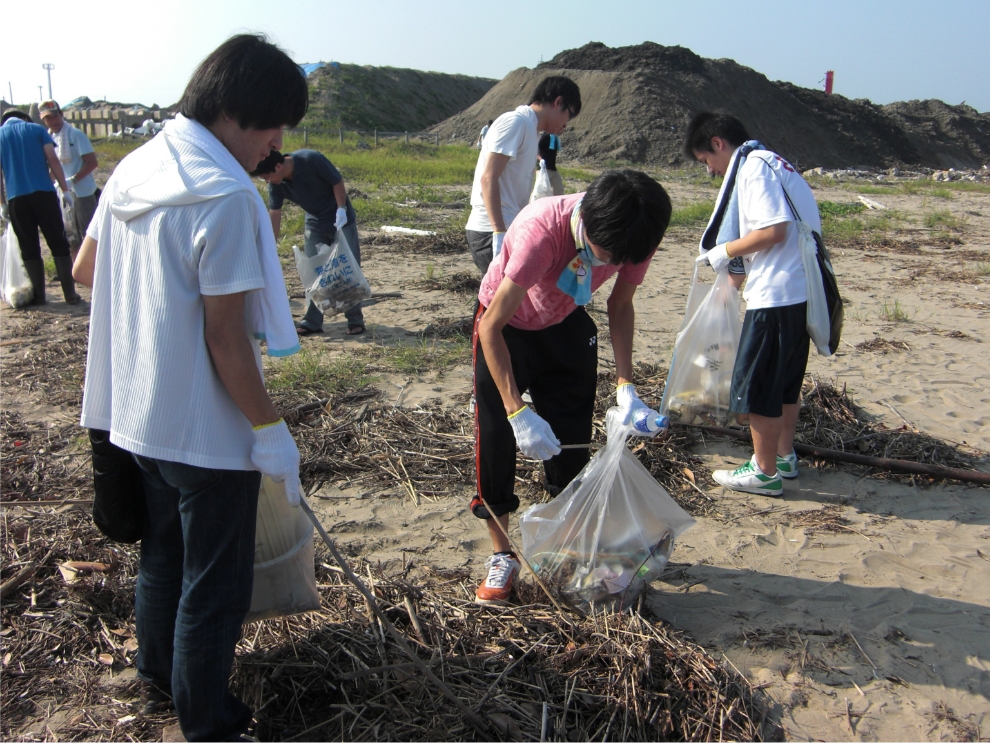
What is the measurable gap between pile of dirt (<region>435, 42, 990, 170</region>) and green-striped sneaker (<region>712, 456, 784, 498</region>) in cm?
2208

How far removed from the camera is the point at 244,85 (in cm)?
136

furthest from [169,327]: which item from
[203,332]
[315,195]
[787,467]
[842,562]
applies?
[315,195]

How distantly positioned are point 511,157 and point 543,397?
184cm

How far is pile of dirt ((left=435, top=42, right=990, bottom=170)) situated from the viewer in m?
25.2

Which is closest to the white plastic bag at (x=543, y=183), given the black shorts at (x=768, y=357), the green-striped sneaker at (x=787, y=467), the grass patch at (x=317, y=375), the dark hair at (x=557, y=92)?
the dark hair at (x=557, y=92)

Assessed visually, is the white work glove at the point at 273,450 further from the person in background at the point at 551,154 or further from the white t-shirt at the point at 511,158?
the person in background at the point at 551,154

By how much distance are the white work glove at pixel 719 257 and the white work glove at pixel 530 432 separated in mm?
1351

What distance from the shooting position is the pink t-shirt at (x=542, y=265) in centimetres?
197

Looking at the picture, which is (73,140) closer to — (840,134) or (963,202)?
(963,202)

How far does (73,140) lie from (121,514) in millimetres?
5998

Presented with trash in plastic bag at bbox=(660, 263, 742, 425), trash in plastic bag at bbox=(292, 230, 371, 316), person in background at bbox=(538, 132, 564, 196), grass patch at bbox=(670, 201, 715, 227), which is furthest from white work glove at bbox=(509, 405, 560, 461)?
grass patch at bbox=(670, 201, 715, 227)

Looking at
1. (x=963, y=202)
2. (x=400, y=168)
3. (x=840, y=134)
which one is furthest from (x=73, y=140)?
(x=840, y=134)

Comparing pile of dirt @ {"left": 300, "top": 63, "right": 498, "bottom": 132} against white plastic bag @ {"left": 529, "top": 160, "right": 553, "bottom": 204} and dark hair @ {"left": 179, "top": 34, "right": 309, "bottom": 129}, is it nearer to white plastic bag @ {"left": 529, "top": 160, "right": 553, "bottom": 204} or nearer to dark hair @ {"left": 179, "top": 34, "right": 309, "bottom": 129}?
white plastic bag @ {"left": 529, "top": 160, "right": 553, "bottom": 204}

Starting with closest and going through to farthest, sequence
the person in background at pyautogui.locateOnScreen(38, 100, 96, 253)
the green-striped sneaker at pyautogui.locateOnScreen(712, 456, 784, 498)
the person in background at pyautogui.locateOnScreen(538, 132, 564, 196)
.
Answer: the green-striped sneaker at pyautogui.locateOnScreen(712, 456, 784, 498)
the person in background at pyautogui.locateOnScreen(538, 132, 564, 196)
the person in background at pyautogui.locateOnScreen(38, 100, 96, 253)
